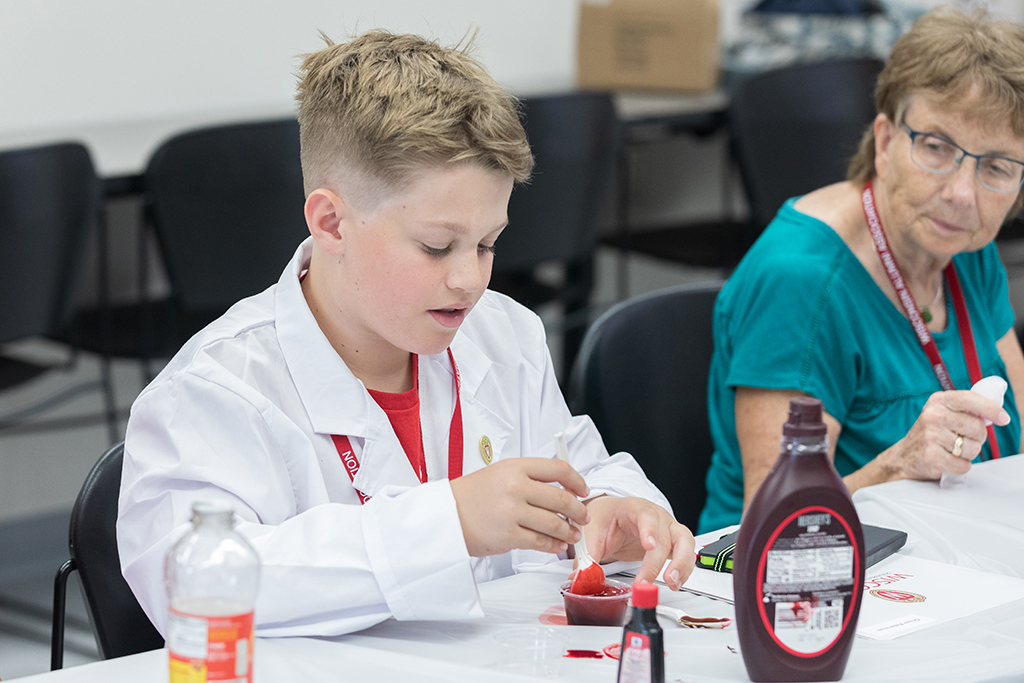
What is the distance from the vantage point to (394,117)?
3.86 ft

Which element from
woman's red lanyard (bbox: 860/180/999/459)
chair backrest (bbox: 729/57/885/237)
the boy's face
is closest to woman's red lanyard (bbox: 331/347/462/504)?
the boy's face

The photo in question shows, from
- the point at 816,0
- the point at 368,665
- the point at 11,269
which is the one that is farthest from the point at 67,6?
the point at 368,665

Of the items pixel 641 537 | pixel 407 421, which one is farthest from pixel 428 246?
pixel 641 537

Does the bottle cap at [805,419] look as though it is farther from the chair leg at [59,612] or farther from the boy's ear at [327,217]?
the chair leg at [59,612]

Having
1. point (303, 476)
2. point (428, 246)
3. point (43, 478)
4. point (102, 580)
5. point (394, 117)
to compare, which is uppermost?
point (394, 117)

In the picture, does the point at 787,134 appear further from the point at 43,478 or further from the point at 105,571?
the point at 105,571

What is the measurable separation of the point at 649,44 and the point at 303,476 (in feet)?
8.88

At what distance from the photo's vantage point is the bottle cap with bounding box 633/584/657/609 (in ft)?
2.89

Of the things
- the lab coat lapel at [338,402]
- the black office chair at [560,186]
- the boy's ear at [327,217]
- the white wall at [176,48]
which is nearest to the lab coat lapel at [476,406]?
the lab coat lapel at [338,402]

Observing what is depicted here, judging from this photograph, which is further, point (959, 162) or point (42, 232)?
point (42, 232)

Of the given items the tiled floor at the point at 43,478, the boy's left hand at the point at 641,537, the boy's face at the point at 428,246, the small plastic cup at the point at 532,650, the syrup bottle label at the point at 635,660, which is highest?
the boy's face at the point at 428,246

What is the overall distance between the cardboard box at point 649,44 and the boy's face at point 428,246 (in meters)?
2.53

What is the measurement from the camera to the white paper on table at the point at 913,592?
1.10m

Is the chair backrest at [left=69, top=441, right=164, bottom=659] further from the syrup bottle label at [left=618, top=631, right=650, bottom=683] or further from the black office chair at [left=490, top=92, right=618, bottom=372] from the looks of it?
the black office chair at [left=490, top=92, right=618, bottom=372]
